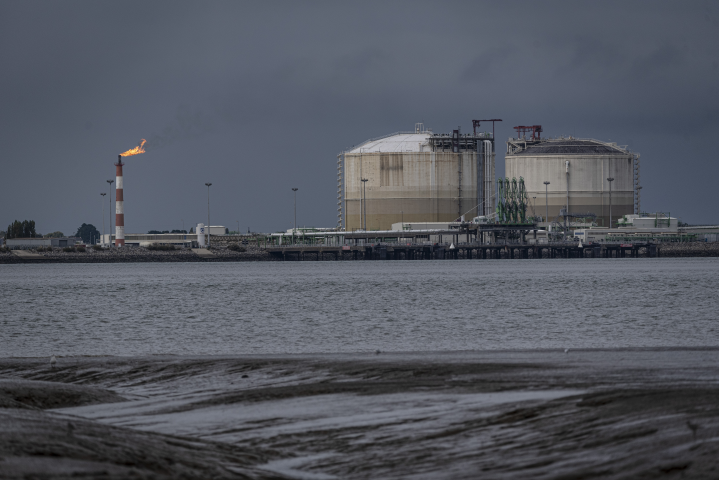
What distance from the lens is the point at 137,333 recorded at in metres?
32.2

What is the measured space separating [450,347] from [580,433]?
15.0m

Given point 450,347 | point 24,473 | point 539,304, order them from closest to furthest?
point 24,473 → point 450,347 → point 539,304

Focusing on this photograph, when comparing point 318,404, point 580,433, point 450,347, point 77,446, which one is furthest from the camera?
point 450,347

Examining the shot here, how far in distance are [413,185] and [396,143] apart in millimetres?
11152

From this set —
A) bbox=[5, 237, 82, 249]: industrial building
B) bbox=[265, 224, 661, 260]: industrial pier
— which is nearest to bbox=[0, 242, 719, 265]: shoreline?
bbox=[265, 224, 661, 260]: industrial pier

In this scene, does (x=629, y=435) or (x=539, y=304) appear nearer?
(x=629, y=435)

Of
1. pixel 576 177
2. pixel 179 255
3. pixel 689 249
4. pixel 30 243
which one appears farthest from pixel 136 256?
pixel 689 249

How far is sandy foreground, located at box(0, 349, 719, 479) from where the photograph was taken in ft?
30.2

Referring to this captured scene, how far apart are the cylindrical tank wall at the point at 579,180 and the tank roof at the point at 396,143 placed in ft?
58.6

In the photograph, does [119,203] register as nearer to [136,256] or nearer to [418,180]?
[136,256]

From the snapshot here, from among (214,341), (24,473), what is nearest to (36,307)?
(214,341)

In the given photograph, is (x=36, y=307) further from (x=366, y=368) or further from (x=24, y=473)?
(x=24, y=473)

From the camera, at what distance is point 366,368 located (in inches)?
692

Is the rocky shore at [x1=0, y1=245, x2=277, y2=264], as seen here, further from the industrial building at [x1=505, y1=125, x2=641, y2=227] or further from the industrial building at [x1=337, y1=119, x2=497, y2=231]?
the industrial building at [x1=505, y1=125, x2=641, y2=227]
